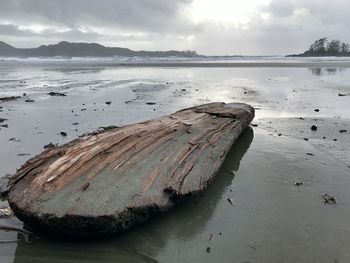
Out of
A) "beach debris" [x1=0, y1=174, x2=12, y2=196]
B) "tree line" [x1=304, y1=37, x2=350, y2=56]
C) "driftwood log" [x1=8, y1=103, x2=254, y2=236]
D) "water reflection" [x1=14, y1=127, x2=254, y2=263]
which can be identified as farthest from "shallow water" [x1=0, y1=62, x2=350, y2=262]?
"tree line" [x1=304, y1=37, x2=350, y2=56]

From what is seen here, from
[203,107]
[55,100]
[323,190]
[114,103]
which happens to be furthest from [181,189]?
[55,100]

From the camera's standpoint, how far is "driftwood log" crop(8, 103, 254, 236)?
3.91 meters

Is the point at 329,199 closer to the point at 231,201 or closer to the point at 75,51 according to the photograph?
the point at 231,201

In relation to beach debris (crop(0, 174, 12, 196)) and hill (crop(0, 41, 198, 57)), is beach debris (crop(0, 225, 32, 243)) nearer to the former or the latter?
beach debris (crop(0, 174, 12, 196))

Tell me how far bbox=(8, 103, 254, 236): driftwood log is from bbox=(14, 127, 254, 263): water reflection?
12 centimetres

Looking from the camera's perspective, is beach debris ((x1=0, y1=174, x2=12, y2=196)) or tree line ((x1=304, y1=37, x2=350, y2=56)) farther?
tree line ((x1=304, y1=37, x2=350, y2=56))

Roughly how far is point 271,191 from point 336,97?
10173 mm

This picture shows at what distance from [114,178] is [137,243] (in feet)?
2.68

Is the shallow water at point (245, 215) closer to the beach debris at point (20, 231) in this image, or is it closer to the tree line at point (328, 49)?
the beach debris at point (20, 231)

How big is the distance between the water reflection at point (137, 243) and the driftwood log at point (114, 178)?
0.39ft

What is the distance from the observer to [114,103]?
44.0ft

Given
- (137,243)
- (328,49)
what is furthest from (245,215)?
(328,49)

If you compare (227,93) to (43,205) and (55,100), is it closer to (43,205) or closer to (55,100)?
(55,100)

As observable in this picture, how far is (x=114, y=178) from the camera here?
452 centimetres
